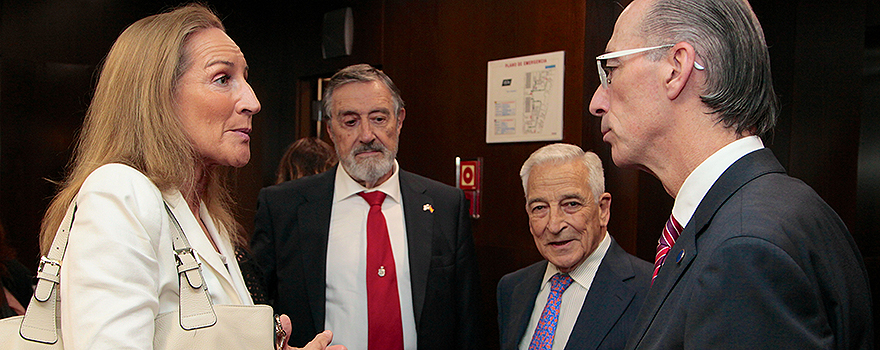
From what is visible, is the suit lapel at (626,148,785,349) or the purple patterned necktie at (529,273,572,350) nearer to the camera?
the suit lapel at (626,148,785,349)

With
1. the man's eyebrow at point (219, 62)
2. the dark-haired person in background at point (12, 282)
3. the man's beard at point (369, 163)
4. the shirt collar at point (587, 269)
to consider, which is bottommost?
the dark-haired person in background at point (12, 282)

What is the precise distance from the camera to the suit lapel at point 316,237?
8.75 ft

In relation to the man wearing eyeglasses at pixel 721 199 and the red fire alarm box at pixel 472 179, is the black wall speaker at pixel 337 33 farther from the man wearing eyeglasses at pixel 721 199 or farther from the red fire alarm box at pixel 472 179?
the man wearing eyeglasses at pixel 721 199

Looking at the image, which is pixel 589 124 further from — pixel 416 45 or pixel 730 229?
pixel 730 229

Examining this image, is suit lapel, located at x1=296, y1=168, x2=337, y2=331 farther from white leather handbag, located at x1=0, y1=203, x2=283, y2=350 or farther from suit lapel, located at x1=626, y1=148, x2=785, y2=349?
suit lapel, located at x1=626, y1=148, x2=785, y2=349

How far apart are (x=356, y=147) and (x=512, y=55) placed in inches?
45.7

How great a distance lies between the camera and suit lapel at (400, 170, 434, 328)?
2.70m

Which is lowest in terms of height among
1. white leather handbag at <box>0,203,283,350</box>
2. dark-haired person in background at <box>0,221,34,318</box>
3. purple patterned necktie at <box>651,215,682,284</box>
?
dark-haired person in background at <box>0,221,34,318</box>

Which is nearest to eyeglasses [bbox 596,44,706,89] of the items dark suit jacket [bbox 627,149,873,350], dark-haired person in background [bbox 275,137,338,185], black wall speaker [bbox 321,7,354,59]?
dark suit jacket [bbox 627,149,873,350]

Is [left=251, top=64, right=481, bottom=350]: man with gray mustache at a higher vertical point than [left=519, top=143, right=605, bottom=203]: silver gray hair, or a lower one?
lower

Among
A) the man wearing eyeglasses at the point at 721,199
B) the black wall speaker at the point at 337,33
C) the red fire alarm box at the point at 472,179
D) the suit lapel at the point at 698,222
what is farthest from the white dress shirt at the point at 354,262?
the black wall speaker at the point at 337,33

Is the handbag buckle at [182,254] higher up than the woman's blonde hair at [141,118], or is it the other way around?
the woman's blonde hair at [141,118]

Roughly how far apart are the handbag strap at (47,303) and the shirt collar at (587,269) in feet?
5.75

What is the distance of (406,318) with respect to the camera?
268cm
